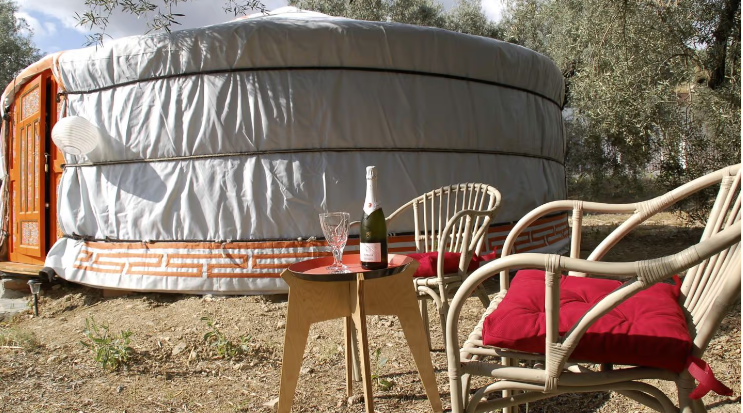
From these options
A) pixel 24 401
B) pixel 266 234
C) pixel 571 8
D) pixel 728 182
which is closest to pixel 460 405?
pixel 728 182

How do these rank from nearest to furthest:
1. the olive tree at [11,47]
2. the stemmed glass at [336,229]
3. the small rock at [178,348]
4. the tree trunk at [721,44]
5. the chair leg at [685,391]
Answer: the chair leg at [685,391] → the stemmed glass at [336,229] → the small rock at [178,348] → the tree trunk at [721,44] → the olive tree at [11,47]

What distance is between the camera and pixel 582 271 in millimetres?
823

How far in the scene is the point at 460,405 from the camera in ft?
3.34

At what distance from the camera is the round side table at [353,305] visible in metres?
1.47

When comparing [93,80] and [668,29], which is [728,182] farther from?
[668,29]

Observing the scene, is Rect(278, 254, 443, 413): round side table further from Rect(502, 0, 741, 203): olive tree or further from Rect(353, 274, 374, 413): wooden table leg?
Rect(502, 0, 741, 203): olive tree

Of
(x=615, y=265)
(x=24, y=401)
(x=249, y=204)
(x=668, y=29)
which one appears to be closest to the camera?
(x=615, y=265)

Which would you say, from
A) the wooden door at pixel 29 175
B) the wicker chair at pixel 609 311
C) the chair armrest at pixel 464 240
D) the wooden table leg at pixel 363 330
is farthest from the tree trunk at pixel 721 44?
the wooden door at pixel 29 175

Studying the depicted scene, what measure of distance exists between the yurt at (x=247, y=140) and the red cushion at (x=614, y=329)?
2.34 meters

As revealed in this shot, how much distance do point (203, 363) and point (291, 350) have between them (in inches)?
44.9

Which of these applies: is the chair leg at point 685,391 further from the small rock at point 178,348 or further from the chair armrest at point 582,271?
the small rock at point 178,348

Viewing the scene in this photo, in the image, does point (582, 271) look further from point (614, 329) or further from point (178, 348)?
point (178, 348)

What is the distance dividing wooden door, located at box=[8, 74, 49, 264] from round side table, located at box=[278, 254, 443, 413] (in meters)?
3.44

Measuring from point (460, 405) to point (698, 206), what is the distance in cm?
540
